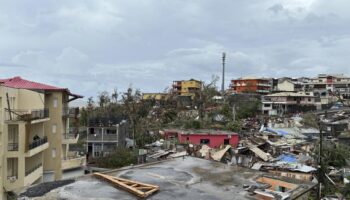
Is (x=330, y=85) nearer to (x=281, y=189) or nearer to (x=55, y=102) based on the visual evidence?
(x=55, y=102)

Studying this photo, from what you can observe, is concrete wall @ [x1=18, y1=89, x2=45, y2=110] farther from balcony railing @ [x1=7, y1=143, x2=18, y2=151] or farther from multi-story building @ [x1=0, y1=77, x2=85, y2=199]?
balcony railing @ [x1=7, y1=143, x2=18, y2=151]

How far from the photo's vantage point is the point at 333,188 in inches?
1148

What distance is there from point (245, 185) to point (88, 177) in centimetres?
615

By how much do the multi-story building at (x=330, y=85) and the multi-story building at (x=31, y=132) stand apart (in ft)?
217

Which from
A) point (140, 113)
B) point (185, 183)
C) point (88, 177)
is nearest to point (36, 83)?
point (88, 177)

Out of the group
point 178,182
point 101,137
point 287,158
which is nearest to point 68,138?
point 101,137

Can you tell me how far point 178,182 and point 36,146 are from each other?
487 inches

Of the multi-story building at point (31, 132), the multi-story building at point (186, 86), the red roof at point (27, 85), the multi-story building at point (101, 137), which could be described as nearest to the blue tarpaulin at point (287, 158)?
the multi-story building at point (101, 137)

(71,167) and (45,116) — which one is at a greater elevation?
(45,116)

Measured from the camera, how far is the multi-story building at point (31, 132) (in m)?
23.5

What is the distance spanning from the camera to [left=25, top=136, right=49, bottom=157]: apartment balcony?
24.4m

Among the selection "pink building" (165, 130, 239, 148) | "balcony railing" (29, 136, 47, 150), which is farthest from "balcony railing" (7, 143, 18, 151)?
"pink building" (165, 130, 239, 148)

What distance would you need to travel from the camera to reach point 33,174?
85.1ft

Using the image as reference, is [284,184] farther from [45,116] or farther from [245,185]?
[45,116]
